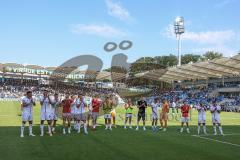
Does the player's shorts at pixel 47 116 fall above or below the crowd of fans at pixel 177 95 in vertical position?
below

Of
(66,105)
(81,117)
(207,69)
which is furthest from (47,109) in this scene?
(207,69)

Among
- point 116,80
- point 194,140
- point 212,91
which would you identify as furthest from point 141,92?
point 194,140

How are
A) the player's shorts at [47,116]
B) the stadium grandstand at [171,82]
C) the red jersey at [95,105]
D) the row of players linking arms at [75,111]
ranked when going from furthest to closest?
1. the stadium grandstand at [171,82]
2. the red jersey at [95,105]
3. the player's shorts at [47,116]
4. the row of players linking arms at [75,111]

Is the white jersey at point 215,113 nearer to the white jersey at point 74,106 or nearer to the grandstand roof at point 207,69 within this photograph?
the white jersey at point 74,106

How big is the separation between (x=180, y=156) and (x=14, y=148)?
6.19m

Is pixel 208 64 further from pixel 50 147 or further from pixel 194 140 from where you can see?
pixel 50 147

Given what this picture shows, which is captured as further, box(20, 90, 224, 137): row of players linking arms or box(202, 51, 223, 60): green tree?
box(202, 51, 223, 60): green tree

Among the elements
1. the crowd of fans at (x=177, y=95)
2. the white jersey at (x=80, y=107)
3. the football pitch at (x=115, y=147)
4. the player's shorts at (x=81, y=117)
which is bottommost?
the football pitch at (x=115, y=147)

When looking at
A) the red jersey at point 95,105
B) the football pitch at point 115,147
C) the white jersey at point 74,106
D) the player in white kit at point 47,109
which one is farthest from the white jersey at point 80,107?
the player in white kit at point 47,109

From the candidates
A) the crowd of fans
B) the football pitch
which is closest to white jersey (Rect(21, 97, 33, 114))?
the football pitch

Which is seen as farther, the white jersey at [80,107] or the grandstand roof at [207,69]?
the grandstand roof at [207,69]

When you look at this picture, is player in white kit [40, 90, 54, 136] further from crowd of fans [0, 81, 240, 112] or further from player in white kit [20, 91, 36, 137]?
crowd of fans [0, 81, 240, 112]

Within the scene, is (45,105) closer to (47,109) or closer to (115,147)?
(47,109)

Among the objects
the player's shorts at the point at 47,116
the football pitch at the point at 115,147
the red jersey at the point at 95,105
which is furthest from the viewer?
the red jersey at the point at 95,105
